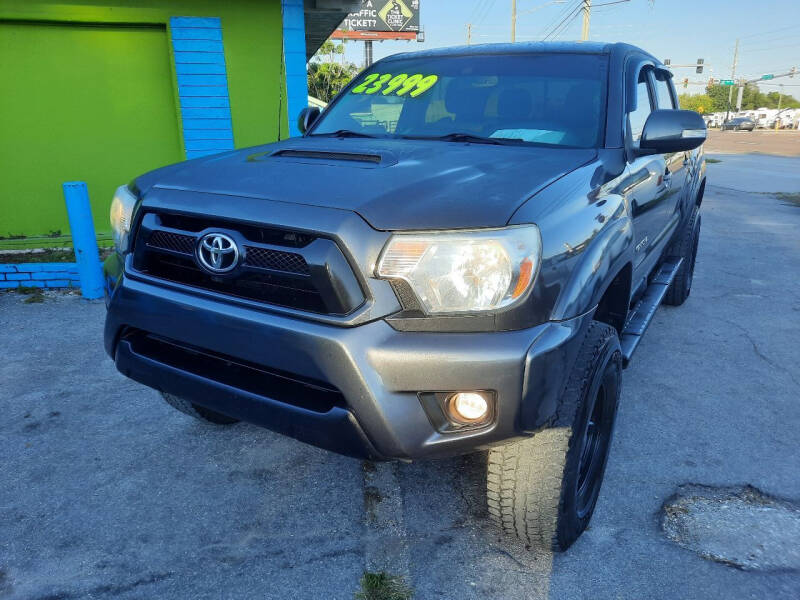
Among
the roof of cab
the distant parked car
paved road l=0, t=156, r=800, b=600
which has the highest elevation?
the roof of cab

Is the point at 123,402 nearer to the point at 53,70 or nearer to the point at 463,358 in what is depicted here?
the point at 463,358

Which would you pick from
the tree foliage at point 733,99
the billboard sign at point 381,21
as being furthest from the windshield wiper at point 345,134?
the tree foliage at point 733,99

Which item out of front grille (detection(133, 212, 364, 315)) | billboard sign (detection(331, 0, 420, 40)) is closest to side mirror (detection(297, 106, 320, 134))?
front grille (detection(133, 212, 364, 315))

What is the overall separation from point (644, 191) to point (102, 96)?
590 cm

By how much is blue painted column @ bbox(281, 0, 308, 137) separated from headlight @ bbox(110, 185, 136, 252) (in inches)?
184

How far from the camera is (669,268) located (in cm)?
435

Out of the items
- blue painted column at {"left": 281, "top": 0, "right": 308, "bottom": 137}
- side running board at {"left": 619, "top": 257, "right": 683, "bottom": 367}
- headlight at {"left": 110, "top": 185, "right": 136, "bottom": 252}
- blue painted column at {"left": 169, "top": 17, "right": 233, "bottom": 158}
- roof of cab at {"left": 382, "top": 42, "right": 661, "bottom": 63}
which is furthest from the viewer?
blue painted column at {"left": 281, "top": 0, "right": 308, "bottom": 137}

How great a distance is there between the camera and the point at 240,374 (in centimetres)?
198

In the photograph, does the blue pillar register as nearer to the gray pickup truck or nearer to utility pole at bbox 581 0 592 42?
the gray pickup truck

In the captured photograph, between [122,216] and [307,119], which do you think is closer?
[122,216]

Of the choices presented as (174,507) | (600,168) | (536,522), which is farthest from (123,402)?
(600,168)

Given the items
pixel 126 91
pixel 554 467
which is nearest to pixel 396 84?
pixel 554 467

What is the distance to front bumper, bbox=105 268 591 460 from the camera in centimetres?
167

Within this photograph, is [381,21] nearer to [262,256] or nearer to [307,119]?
[307,119]
